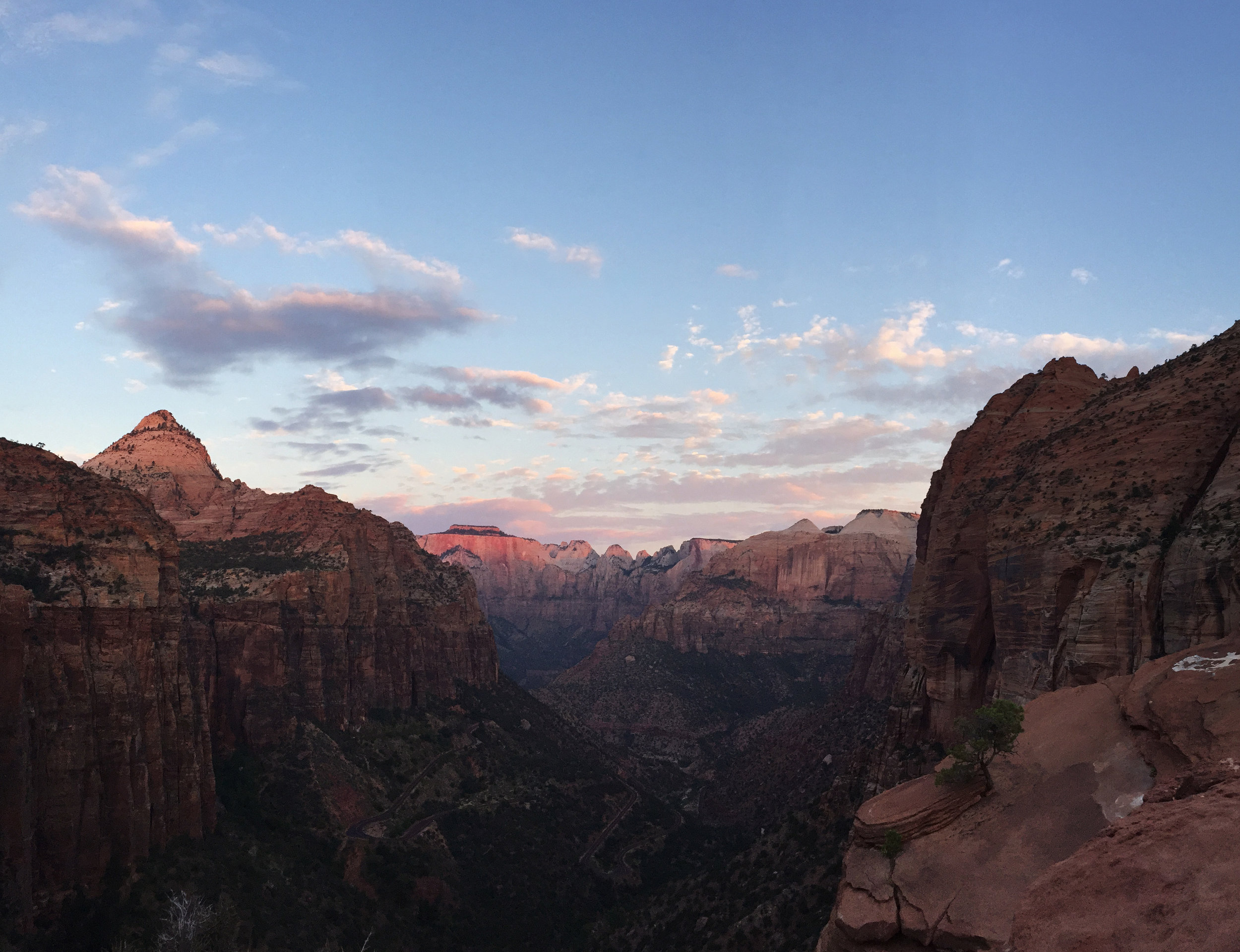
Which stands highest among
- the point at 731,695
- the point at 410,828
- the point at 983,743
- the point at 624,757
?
the point at 983,743

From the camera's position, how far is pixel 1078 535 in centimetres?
3816

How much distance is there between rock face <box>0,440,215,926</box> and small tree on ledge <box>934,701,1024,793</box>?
137ft

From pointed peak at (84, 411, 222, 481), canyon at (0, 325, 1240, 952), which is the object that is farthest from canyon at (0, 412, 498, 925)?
pointed peak at (84, 411, 222, 481)

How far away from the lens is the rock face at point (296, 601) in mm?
73062

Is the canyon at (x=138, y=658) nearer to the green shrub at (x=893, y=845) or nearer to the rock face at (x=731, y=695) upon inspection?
the green shrub at (x=893, y=845)

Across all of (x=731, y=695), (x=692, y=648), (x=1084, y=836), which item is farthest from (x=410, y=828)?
(x=692, y=648)

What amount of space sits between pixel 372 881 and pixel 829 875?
34.8m

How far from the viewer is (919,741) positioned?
5319 centimetres

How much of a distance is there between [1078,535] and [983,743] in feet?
63.0

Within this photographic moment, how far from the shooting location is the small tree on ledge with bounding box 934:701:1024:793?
2355 centimetres

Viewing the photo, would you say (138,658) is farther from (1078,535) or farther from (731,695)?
(731,695)

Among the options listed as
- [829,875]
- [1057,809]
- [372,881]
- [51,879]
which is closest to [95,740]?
[51,879]

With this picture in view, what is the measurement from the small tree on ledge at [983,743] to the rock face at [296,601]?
2515 inches

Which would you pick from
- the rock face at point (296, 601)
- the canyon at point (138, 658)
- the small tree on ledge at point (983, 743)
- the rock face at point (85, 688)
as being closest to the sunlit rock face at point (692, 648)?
the rock face at point (296, 601)
